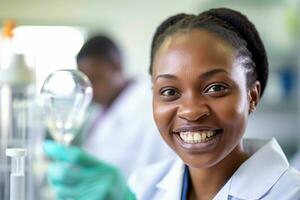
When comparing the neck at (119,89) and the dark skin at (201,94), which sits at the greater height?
the dark skin at (201,94)

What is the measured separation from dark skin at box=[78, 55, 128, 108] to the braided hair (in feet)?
4.19

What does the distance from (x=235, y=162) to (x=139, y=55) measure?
2891mm

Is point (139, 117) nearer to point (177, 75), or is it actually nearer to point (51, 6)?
point (177, 75)

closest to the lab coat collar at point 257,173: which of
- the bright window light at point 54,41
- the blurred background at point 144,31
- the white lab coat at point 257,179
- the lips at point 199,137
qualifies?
the white lab coat at point 257,179

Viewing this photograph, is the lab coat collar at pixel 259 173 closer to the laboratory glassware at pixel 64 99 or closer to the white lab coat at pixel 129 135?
the laboratory glassware at pixel 64 99

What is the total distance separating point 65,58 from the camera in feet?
13.5

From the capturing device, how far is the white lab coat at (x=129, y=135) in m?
2.16

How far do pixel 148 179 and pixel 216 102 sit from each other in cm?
32

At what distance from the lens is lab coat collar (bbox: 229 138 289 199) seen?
104cm

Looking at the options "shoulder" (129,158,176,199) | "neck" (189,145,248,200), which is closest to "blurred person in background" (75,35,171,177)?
"shoulder" (129,158,176,199)

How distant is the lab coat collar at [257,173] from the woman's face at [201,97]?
0.18 feet

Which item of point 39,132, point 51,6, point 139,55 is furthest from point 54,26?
point 39,132

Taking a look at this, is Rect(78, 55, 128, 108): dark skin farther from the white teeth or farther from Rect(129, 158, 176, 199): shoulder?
the white teeth

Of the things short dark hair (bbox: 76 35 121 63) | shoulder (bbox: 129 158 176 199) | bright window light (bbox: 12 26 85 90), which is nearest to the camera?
shoulder (bbox: 129 158 176 199)
